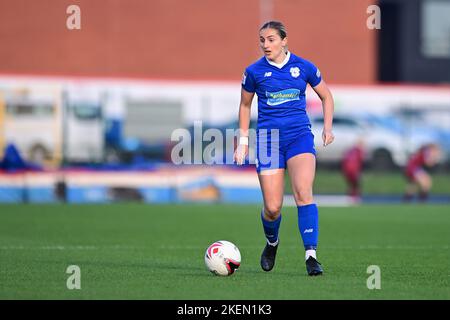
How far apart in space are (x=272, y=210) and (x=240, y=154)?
0.64 m

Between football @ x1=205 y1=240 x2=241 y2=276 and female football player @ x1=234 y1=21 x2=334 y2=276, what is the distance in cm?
57

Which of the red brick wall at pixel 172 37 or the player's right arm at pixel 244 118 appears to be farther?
the red brick wall at pixel 172 37

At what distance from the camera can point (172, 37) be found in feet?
147

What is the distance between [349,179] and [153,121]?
7.47m

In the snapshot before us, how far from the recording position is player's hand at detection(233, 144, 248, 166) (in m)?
10.4

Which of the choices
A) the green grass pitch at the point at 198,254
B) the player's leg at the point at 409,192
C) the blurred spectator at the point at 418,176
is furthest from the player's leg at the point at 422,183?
the green grass pitch at the point at 198,254

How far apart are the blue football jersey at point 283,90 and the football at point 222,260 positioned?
1221 millimetres

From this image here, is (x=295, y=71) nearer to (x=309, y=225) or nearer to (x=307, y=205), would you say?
(x=307, y=205)

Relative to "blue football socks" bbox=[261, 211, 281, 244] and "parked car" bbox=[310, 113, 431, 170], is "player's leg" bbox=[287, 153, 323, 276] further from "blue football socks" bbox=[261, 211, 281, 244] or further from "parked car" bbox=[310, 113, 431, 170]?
"parked car" bbox=[310, 113, 431, 170]

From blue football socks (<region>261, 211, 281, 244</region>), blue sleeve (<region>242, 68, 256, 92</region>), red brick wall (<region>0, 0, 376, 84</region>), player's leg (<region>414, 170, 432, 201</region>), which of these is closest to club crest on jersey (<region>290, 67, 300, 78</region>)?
blue sleeve (<region>242, 68, 256, 92</region>)

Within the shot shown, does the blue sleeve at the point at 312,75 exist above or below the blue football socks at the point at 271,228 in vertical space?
above

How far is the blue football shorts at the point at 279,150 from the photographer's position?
10.4m

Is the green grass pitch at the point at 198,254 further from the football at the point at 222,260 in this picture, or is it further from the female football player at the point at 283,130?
the female football player at the point at 283,130

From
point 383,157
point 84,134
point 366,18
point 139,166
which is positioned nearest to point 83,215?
point 139,166
